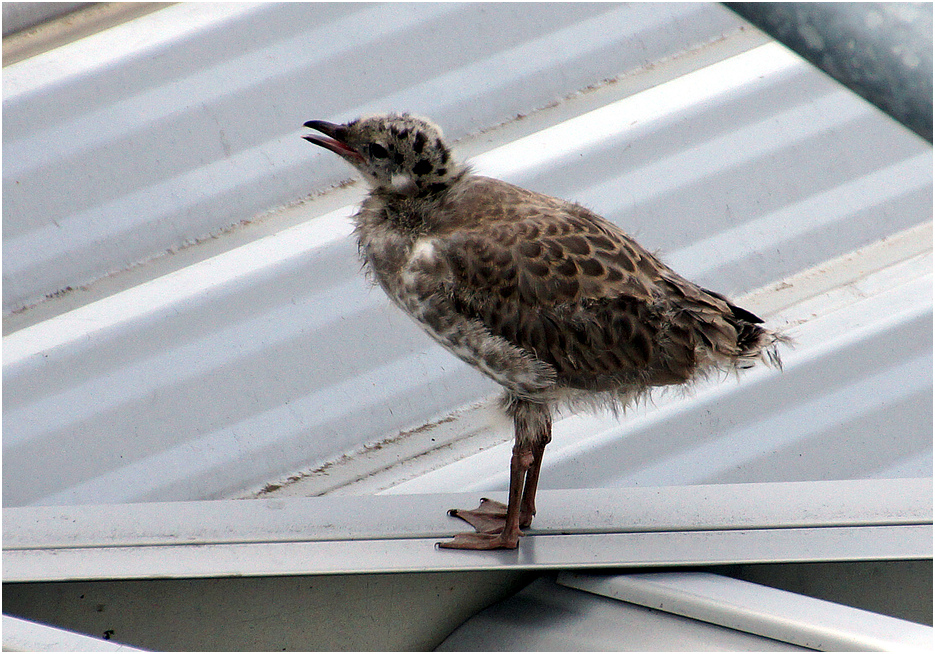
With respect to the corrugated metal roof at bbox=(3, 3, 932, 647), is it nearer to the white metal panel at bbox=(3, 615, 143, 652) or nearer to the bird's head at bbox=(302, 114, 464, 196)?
the white metal panel at bbox=(3, 615, 143, 652)

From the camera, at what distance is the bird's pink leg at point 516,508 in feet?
5.25

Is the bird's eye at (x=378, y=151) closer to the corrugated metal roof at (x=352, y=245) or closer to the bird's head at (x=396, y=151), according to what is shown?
the bird's head at (x=396, y=151)

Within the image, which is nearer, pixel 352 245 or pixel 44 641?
pixel 44 641

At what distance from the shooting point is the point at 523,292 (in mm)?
1525

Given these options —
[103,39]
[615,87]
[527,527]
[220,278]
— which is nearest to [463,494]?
[527,527]

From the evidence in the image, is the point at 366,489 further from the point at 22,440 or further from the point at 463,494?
the point at 22,440

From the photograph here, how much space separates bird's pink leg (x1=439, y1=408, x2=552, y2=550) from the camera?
160 cm

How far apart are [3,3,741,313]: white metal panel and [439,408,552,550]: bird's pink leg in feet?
3.80

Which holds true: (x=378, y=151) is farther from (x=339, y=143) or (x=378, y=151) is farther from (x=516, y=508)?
(x=516, y=508)

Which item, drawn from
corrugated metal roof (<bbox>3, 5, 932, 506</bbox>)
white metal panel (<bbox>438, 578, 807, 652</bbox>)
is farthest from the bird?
corrugated metal roof (<bbox>3, 5, 932, 506</bbox>)

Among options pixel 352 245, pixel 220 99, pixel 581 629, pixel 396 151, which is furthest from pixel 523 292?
pixel 220 99

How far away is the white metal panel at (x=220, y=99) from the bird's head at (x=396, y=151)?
0.91m

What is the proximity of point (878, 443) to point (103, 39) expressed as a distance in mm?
2373

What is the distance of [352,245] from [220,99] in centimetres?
60
